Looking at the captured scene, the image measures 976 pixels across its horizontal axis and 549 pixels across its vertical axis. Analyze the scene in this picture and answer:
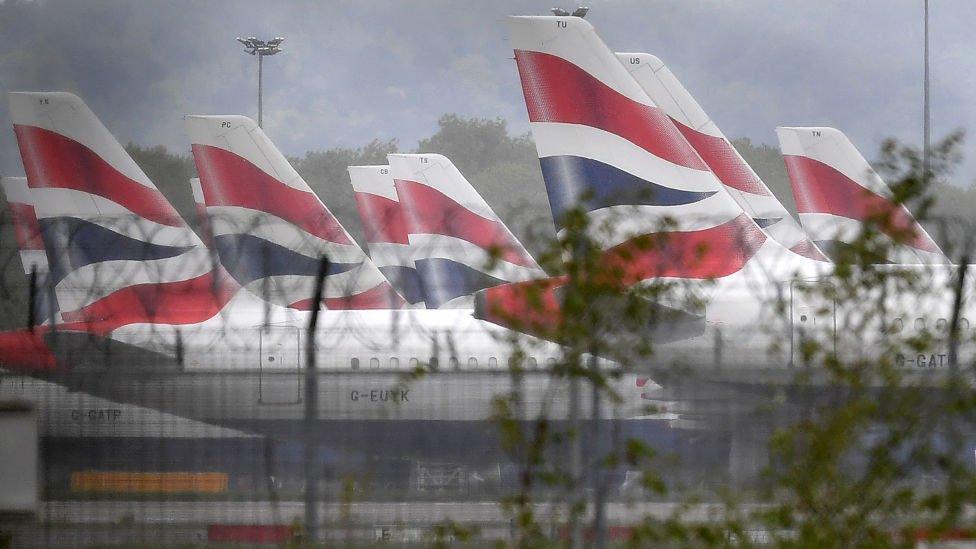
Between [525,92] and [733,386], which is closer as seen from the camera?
[733,386]

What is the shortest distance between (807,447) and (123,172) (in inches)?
533

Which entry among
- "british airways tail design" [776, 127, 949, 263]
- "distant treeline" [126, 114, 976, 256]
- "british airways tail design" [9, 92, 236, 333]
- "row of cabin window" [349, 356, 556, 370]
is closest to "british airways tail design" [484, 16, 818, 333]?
"british airways tail design" [9, 92, 236, 333]

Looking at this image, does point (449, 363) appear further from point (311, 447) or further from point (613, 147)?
point (613, 147)

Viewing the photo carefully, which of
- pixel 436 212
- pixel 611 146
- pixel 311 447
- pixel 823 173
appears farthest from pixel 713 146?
pixel 311 447

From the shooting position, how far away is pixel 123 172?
16.9 meters

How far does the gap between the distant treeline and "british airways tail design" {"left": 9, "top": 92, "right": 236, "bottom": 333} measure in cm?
3710

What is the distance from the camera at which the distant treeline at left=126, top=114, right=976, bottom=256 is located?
2886 inches

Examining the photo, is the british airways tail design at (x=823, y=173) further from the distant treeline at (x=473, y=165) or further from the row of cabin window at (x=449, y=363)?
the distant treeline at (x=473, y=165)

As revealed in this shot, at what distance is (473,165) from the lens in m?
107

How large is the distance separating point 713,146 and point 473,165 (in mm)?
91108

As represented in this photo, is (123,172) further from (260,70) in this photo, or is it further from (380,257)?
(260,70)

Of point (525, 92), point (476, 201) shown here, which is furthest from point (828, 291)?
point (476, 201)

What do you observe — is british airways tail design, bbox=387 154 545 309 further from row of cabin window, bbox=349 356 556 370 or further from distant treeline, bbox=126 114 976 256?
distant treeline, bbox=126 114 976 256

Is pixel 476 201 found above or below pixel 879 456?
above
